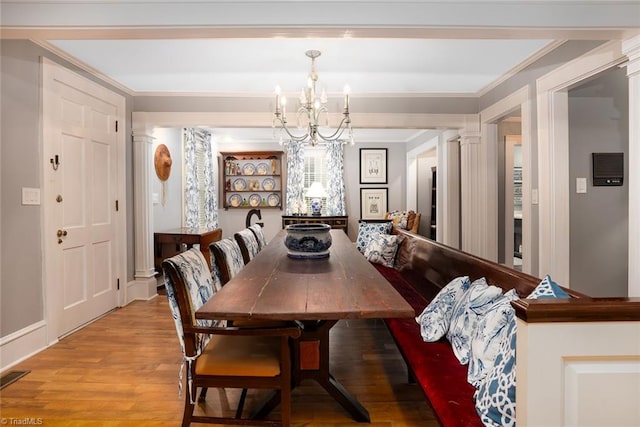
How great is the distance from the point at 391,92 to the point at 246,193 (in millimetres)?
4072

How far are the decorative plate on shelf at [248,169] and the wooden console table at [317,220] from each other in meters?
1.29

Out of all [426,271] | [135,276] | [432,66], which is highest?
[432,66]

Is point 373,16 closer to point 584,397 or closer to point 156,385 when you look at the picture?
point 584,397

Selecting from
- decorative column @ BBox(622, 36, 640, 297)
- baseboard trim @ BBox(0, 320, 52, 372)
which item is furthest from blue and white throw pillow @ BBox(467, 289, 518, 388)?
baseboard trim @ BBox(0, 320, 52, 372)

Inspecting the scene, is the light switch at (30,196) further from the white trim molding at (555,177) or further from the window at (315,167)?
the window at (315,167)

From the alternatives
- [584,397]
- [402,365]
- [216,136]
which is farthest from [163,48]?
[216,136]

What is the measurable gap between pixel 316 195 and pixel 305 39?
4.03 metres

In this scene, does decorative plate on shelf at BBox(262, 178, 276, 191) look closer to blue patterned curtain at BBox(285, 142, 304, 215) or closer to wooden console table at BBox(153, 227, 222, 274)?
blue patterned curtain at BBox(285, 142, 304, 215)

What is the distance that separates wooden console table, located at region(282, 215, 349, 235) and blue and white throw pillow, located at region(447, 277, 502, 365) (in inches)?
187

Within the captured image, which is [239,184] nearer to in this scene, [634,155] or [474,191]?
[474,191]

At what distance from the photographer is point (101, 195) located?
350cm

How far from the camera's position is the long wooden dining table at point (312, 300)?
1330 millimetres

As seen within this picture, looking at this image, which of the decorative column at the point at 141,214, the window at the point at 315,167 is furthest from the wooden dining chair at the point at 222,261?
the window at the point at 315,167

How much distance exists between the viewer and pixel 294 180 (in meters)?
7.21
